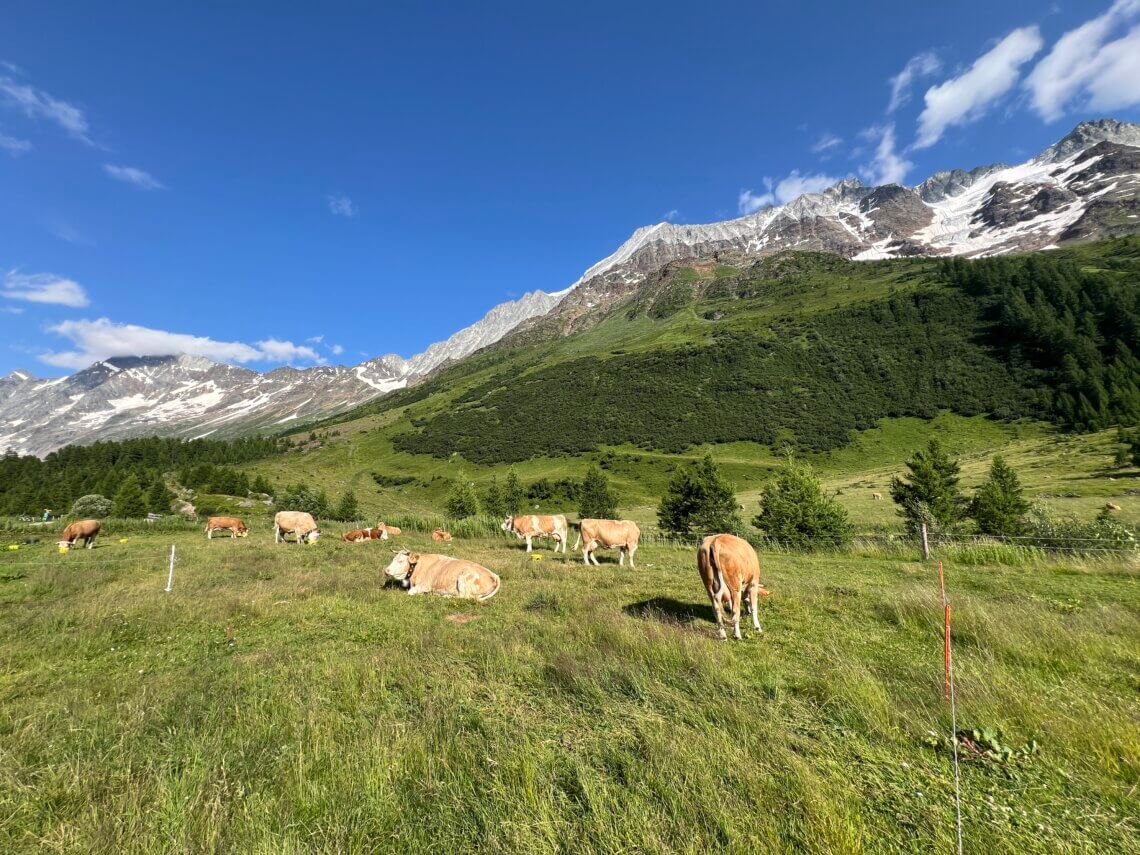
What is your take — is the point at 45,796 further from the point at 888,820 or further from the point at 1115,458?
the point at 1115,458

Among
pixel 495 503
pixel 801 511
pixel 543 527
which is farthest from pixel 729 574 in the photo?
pixel 495 503

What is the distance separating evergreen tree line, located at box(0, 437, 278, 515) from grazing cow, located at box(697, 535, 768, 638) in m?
64.6

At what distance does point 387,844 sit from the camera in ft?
10.9

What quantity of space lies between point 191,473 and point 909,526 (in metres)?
95.6

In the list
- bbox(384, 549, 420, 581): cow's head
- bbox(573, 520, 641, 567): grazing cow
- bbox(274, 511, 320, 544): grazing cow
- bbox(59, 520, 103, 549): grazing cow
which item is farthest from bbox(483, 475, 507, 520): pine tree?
bbox(384, 549, 420, 581): cow's head

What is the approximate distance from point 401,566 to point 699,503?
37550mm

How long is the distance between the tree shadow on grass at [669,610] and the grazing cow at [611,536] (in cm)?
690

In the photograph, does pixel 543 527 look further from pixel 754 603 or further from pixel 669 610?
pixel 754 603

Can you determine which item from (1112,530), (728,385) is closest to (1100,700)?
(1112,530)

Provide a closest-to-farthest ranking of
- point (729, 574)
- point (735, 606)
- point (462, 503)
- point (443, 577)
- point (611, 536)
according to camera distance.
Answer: point (735, 606)
point (729, 574)
point (443, 577)
point (611, 536)
point (462, 503)

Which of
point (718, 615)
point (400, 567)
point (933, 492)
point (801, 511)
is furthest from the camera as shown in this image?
point (933, 492)

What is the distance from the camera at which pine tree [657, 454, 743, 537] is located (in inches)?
1743

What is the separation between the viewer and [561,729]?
496cm

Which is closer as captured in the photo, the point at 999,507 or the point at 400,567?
the point at 400,567
